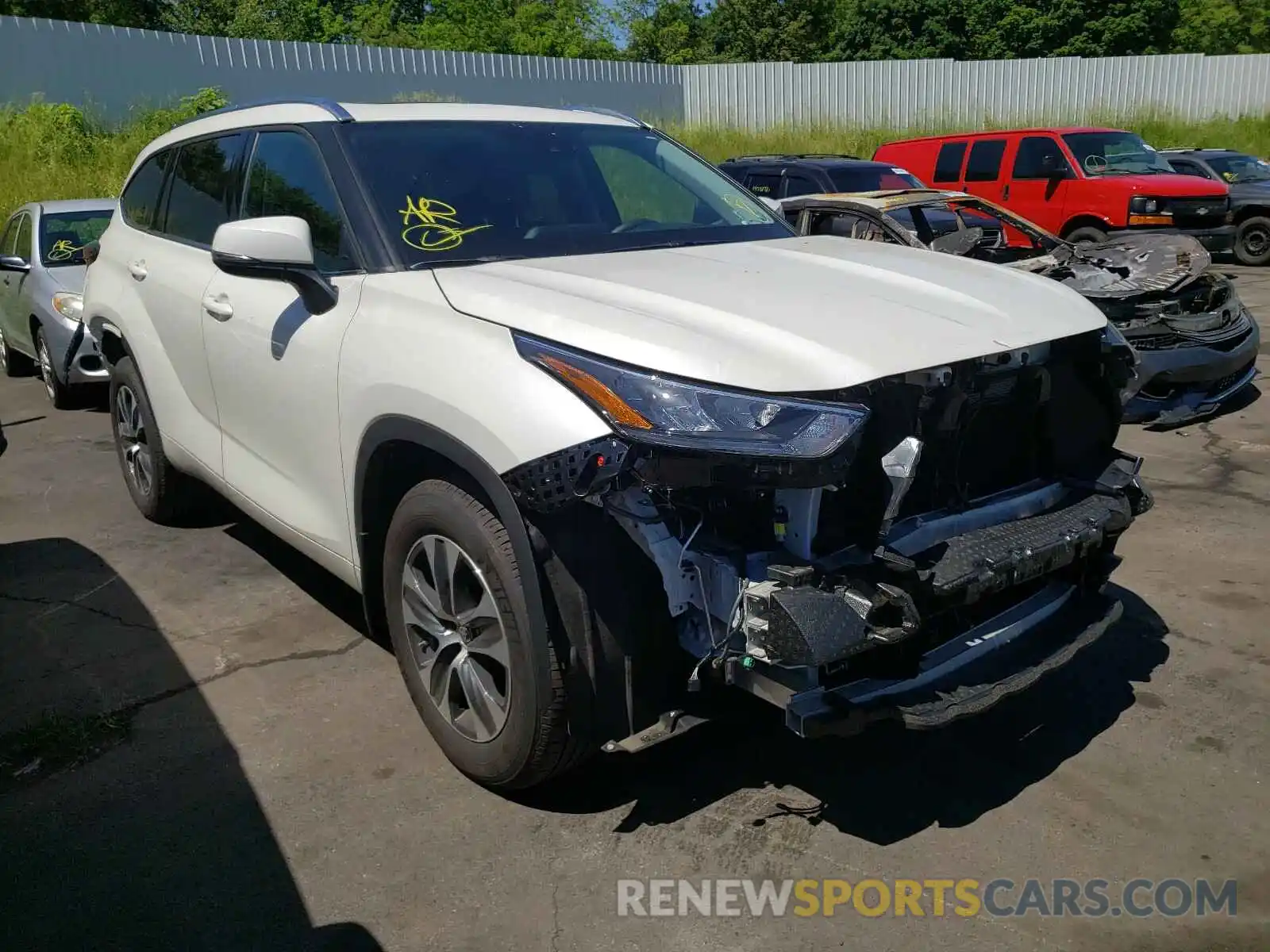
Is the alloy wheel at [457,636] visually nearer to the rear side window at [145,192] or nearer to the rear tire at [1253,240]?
the rear side window at [145,192]

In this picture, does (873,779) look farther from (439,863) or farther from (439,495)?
(439,495)

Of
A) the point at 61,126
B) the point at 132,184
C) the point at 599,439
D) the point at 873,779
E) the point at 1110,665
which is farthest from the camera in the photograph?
the point at 61,126

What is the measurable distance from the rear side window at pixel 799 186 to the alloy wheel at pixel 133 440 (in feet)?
23.0

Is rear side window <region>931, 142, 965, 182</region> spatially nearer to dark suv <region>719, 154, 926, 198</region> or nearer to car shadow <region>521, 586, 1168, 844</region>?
dark suv <region>719, 154, 926, 198</region>

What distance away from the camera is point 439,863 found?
2.93m

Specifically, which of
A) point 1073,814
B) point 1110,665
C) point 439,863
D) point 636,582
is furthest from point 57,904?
point 1110,665

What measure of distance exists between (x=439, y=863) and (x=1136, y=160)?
1381cm

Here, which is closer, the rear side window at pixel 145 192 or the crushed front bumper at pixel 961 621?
the crushed front bumper at pixel 961 621

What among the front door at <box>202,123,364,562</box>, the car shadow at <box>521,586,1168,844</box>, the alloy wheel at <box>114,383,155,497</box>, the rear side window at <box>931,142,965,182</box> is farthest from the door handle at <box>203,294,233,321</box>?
the rear side window at <box>931,142,965,182</box>

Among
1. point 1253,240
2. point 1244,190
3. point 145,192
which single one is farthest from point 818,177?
point 1253,240

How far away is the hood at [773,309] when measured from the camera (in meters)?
2.57

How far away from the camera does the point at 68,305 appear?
326 inches

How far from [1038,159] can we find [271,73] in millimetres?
13529

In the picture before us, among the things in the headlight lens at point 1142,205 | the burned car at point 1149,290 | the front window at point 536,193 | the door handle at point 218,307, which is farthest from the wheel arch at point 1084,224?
the door handle at point 218,307
